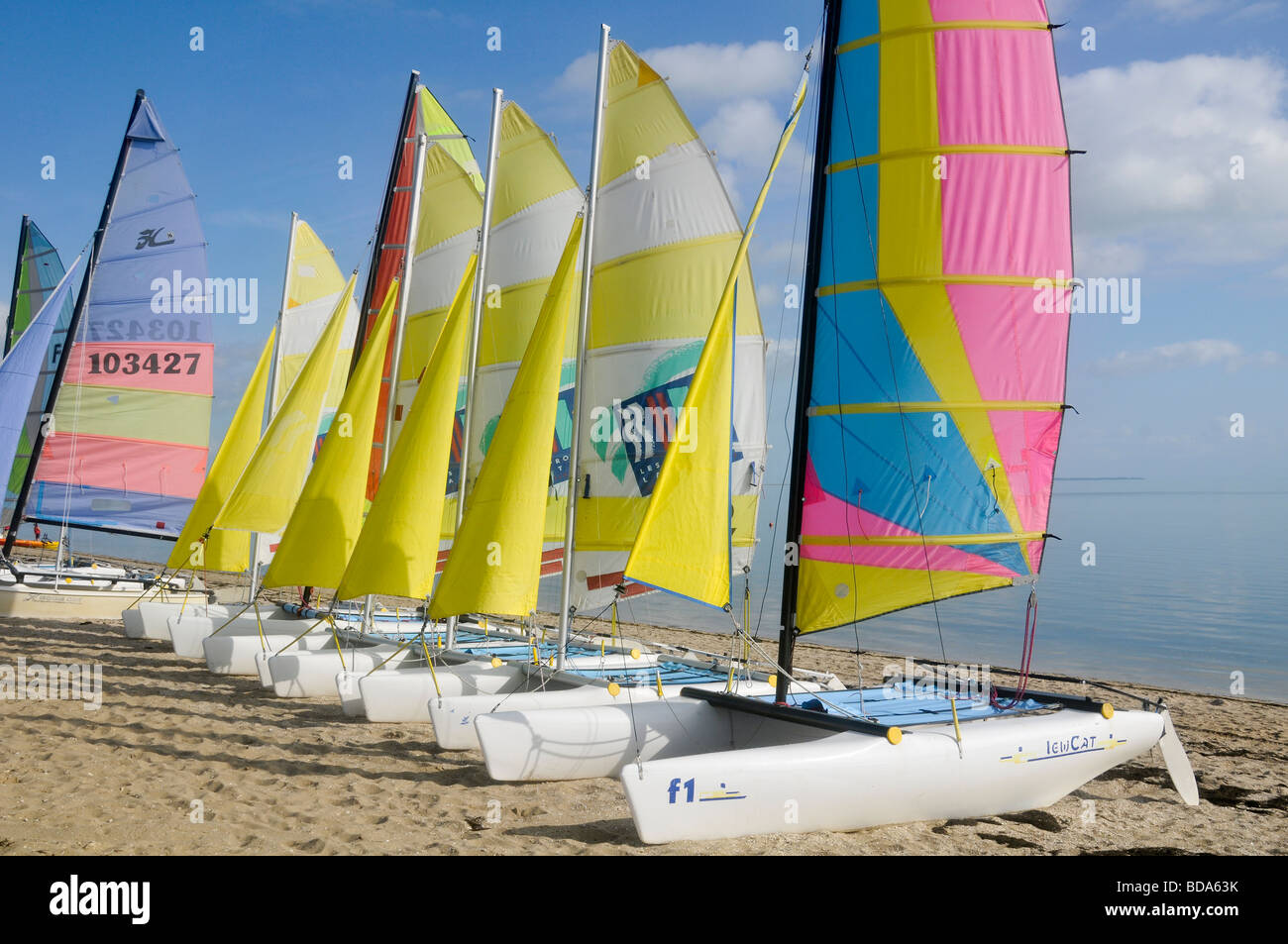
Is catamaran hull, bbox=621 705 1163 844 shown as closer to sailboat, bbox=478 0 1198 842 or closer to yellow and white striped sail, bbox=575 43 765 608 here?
sailboat, bbox=478 0 1198 842

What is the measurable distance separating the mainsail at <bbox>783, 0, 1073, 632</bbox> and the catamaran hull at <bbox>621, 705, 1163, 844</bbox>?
134cm

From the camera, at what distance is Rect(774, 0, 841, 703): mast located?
328 inches

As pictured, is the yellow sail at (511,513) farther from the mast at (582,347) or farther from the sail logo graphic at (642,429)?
the sail logo graphic at (642,429)

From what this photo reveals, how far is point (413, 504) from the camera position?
9836 millimetres

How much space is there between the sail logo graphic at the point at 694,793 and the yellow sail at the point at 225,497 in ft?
31.2

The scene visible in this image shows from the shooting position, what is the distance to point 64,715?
9.55 meters

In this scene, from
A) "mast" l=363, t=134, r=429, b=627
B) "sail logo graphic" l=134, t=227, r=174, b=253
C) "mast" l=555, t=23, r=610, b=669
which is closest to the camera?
"mast" l=555, t=23, r=610, b=669

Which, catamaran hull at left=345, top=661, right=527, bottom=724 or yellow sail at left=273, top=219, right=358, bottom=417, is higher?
yellow sail at left=273, top=219, right=358, bottom=417

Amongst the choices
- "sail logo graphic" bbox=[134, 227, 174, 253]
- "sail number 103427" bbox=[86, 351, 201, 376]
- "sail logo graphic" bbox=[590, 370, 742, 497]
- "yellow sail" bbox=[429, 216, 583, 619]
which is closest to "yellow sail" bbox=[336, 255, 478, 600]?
"yellow sail" bbox=[429, 216, 583, 619]

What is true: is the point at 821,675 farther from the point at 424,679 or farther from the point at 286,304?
the point at 286,304

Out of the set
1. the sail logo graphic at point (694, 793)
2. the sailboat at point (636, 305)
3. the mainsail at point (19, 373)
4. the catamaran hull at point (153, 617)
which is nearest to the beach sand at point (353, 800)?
the sail logo graphic at point (694, 793)

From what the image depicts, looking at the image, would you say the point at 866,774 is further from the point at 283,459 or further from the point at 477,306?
the point at 283,459

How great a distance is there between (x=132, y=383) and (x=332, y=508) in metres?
9.59
